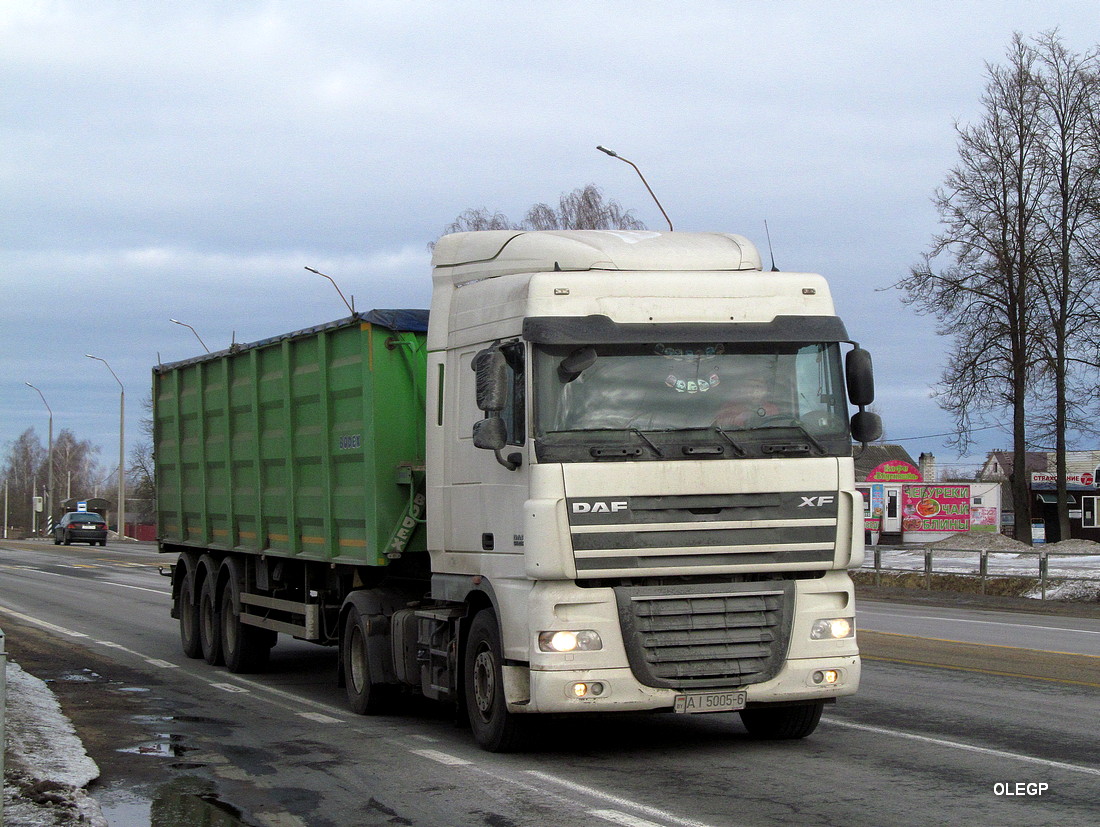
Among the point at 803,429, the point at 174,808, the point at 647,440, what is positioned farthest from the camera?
the point at 803,429

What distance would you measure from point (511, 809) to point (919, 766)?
109 inches

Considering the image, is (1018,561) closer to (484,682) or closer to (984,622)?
(984,622)

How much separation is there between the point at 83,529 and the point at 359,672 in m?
58.4

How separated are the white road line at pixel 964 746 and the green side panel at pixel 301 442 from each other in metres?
3.67

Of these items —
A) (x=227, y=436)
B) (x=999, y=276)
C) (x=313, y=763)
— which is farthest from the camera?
(x=999, y=276)

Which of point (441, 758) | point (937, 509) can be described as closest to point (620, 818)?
point (441, 758)

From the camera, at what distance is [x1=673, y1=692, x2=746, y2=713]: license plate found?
28.5ft

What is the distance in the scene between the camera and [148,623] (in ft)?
71.3

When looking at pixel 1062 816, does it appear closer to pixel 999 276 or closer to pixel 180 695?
pixel 180 695

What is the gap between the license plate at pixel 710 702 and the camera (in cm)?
869

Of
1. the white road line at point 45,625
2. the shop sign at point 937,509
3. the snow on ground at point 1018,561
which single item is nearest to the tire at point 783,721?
the white road line at point 45,625

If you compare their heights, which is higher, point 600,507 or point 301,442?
point 301,442

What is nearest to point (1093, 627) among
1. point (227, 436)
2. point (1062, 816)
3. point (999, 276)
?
point (227, 436)

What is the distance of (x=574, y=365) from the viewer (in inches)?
345
